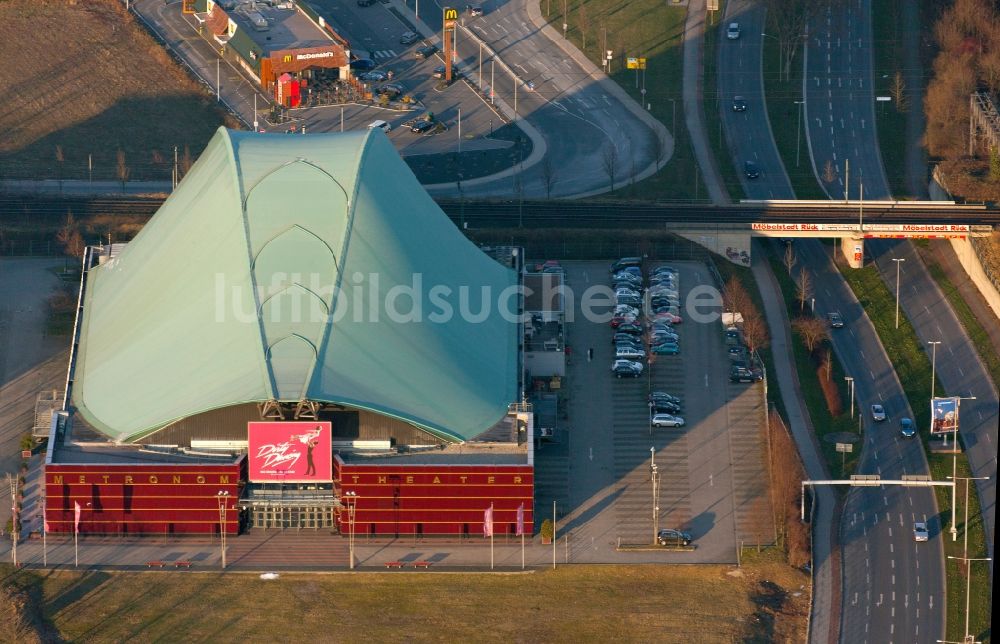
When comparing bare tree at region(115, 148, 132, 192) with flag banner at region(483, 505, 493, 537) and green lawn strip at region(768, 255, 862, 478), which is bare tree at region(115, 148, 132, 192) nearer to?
green lawn strip at region(768, 255, 862, 478)

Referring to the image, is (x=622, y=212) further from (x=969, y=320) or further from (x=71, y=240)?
(x=71, y=240)

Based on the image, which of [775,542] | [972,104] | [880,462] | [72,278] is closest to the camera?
[775,542]

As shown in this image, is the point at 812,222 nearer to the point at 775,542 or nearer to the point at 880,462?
the point at 880,462

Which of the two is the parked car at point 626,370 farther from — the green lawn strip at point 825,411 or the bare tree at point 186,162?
the bare tree at point 186,162

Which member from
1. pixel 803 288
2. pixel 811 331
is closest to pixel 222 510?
pixel 811 331

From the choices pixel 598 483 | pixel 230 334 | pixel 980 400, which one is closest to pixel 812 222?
pixel 980 400

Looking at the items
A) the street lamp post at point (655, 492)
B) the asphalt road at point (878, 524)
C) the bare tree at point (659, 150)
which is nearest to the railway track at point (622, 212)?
the asphalt road at point (878, 524)
